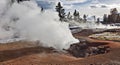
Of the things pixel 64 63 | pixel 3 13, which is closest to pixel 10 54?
pixel 64 63

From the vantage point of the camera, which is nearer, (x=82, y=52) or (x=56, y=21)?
(x=82, y=52)

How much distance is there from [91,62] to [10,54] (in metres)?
7.50

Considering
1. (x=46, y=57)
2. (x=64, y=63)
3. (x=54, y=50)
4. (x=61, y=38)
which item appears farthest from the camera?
(x=61, y=38)

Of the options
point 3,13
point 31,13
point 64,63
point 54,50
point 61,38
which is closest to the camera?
point 64,63

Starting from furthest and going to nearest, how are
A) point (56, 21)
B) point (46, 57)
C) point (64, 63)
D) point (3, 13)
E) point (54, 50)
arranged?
point (3, 13) < point (56, 21) < point (54, 50) < point (46, 57) < point (64, 63)

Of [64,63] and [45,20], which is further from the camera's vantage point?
[45,20]

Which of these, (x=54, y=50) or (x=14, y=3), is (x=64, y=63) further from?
(x=14, y=3)

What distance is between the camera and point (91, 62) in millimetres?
22328

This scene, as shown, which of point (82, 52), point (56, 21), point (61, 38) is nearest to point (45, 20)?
point (56, 21)

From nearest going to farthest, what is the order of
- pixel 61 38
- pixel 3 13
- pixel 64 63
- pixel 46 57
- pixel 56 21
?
pixel 64 63 → pixel 46 57 → pixel 61 38 → pixel 56 21 → pixel 3 13

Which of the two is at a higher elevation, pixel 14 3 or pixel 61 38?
pixel 14 3

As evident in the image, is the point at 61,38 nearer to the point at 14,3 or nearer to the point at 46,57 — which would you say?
the point at 46,57

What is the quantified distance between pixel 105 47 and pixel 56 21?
24.0 feet

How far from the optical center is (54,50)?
28.0 metres
